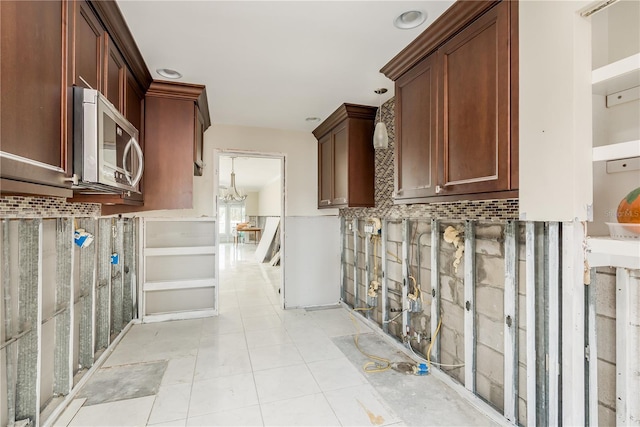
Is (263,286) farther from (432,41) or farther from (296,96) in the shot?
(432,41)

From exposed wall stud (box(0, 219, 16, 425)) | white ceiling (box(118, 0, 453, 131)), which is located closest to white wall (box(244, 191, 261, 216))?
white ceiling (box(118, 0, 453, 131))

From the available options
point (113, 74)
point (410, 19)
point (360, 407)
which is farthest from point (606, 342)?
point (113, 74)

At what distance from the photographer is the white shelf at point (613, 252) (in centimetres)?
97

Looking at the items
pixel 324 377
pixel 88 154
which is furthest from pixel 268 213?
pixel 88 154

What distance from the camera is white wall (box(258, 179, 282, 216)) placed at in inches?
395

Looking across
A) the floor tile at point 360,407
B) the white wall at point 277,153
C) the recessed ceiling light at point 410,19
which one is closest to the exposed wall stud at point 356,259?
the white wall at point 277,153

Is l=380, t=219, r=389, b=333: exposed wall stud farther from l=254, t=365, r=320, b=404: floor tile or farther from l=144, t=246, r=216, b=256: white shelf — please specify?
l=144, t=246, r=216, b=256: white shelf

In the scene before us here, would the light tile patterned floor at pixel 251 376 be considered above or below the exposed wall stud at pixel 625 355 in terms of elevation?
below

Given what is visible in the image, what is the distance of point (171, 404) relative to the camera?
7.02ft

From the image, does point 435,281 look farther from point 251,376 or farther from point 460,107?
point 251,376

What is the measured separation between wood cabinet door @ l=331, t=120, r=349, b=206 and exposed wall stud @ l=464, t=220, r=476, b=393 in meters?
1.54

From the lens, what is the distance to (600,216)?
4.15 ft

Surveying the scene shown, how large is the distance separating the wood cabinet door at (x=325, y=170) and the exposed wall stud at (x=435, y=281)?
1648 millimetres

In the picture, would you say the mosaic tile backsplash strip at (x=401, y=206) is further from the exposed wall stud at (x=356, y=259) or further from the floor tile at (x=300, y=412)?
the floor tile at (x=300, y=412)
